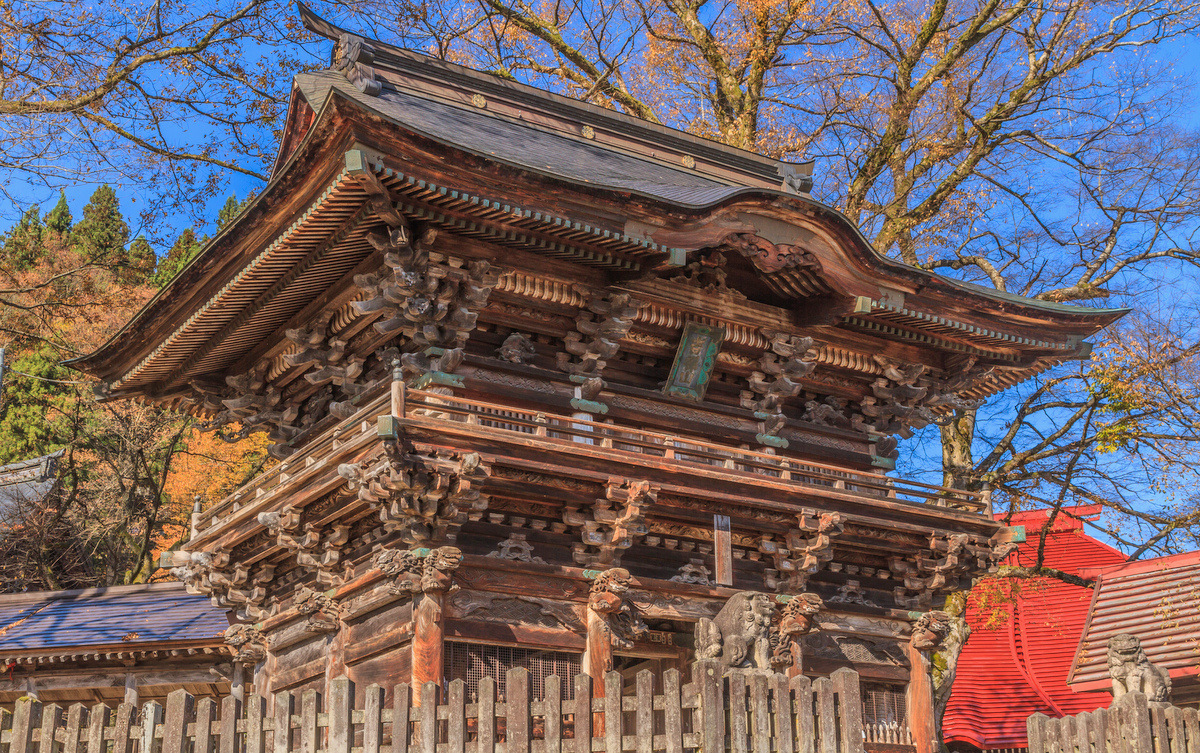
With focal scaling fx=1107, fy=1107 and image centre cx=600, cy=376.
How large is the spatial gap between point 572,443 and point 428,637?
2.26 metres

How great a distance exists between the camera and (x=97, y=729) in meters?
7.20

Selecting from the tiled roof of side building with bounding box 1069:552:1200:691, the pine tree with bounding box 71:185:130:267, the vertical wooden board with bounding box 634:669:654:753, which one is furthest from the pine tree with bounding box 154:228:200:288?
the vertical wooden board with bounding box 634:669:654:753

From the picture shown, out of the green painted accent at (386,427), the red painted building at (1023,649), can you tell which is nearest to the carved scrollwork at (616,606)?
the green painted accent at (386,427)

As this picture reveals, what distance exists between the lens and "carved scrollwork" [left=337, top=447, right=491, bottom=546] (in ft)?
32.3

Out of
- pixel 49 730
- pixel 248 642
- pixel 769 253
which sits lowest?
pixel 49 730

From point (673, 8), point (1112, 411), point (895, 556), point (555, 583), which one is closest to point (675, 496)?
point (555, 583)

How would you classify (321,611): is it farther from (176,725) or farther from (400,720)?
(400,720)

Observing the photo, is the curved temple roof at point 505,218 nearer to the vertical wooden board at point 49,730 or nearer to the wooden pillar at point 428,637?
the wooden pillar at point 428,637

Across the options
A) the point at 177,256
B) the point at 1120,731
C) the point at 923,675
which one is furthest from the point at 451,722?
the point at 177,256

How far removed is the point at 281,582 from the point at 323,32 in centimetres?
671

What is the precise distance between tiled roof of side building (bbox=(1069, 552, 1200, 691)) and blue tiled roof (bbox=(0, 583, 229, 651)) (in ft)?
43.7

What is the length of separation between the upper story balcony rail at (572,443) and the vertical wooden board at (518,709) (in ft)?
10.7

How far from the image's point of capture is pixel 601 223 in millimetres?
11016

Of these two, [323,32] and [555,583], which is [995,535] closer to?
[555,583]
